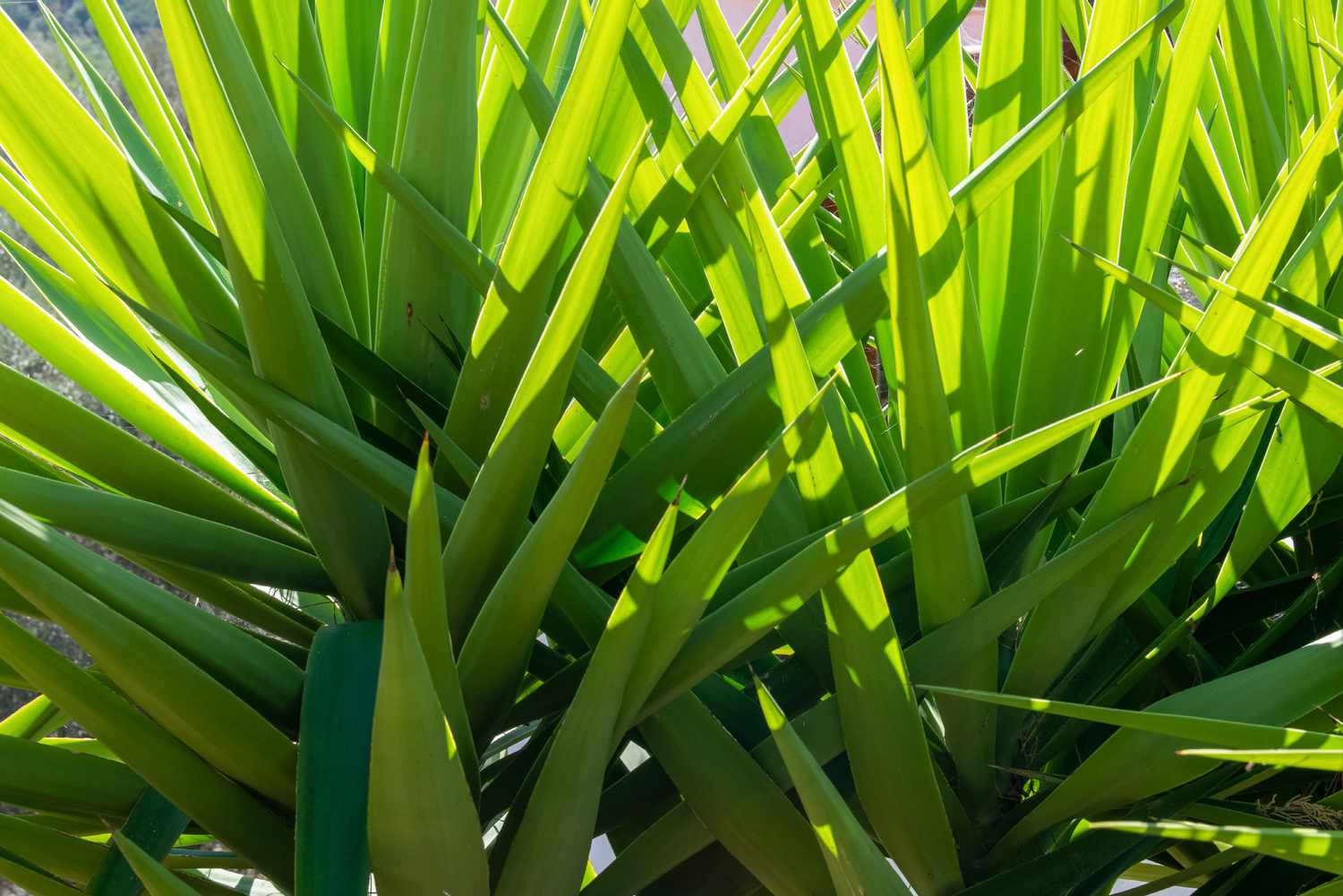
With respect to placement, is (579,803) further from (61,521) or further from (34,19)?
(34,19)

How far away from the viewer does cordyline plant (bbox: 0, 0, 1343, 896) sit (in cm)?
37

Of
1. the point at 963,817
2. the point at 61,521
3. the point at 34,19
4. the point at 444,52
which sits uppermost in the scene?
the point at 34,19

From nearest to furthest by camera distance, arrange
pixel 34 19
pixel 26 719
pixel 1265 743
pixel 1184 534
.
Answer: pixel 1265 743, pixel 1184 534, pixel 26 719, pixel 34 19

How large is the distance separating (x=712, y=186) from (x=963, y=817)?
264mm

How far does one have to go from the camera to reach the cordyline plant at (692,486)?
→ 0.37 meters

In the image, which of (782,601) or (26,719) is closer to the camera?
(782,601)

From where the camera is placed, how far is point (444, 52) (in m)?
0.50

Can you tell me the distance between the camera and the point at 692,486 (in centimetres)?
47

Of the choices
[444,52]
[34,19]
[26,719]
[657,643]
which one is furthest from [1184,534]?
[34,19]

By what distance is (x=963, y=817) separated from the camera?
0.46 meters

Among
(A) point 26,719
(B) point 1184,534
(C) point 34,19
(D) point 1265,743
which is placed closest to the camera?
(D) point 1265,743

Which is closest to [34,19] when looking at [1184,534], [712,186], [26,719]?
[26,719]

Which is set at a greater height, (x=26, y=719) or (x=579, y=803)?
(x=26, y=719)

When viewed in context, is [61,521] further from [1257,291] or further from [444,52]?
[1257,291]
